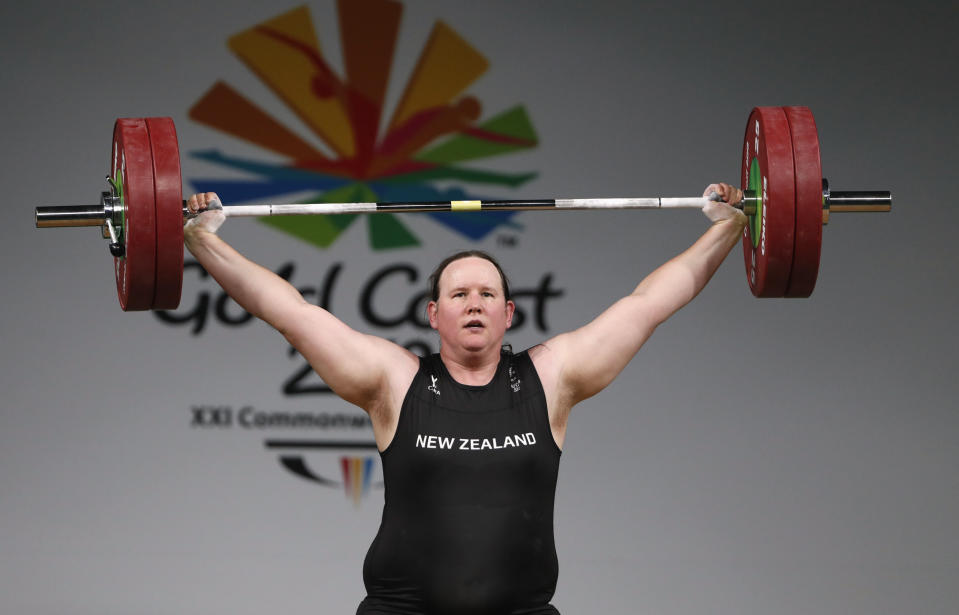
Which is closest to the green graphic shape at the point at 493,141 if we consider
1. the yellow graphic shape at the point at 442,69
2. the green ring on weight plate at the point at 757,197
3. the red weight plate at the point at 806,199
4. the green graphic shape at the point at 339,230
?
the yellow graphic shape at the point at 442,69

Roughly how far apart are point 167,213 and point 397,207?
1.79 feet

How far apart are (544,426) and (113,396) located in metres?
2.43

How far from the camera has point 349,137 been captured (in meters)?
4.66

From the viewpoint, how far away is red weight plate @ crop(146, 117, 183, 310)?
2.75m

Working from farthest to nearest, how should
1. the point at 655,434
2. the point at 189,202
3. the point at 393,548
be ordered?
the point at 655,434
the point at 189,202
the point at 393,548

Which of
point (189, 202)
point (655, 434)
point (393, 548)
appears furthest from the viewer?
point (655, 434)

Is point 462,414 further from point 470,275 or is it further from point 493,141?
point 493,141

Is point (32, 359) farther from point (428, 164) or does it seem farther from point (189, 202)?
point (189, 202)

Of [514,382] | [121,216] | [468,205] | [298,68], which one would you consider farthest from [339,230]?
[514,382]

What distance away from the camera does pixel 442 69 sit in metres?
4.62

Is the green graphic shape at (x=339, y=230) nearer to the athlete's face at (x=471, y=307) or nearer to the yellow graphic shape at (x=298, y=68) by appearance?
the yellow graphic shape at (x=298, y=68)

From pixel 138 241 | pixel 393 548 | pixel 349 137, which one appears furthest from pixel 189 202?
pixel 349 137

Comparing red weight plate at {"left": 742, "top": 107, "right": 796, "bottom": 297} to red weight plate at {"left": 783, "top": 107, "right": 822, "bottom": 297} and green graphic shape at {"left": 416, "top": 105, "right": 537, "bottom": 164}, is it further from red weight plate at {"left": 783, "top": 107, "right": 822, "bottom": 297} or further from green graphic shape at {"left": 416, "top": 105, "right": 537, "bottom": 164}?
green graphic shape at {"left": 416, "top": 105, "right": 537, "bottom": 164}

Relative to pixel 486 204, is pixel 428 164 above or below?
above
